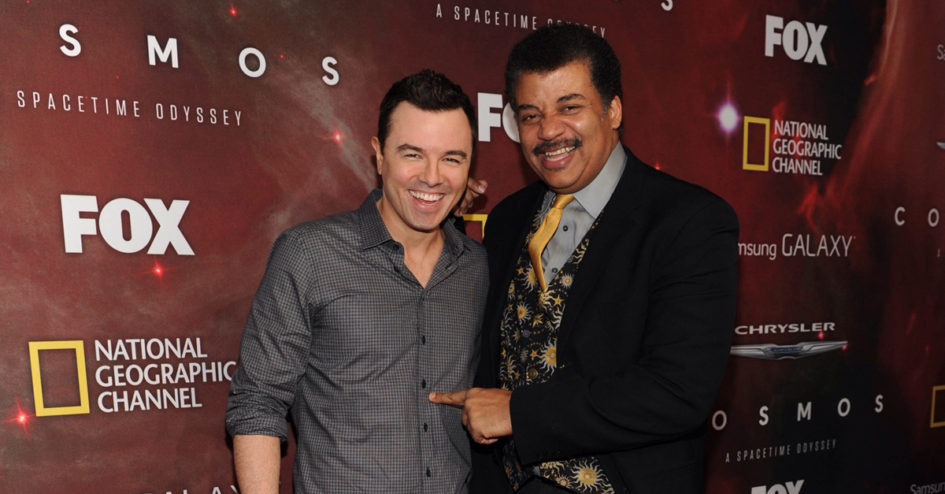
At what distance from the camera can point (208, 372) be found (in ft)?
6.81

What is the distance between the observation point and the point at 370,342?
149 centimetres

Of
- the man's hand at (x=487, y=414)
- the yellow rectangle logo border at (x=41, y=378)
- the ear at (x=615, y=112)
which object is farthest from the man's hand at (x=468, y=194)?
the yellow rectangle logo border at (x=41, y=378)

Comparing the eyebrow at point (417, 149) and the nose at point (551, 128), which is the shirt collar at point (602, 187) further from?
the eyebrow at point (417, 149)

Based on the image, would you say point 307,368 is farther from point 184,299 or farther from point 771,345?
point 771,345

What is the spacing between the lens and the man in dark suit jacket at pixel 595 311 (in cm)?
140

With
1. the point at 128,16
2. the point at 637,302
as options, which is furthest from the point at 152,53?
the point at 637,302

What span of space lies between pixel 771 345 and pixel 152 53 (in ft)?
9.33

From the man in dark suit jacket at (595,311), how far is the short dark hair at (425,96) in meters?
0.21

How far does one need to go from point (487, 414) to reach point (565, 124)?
750mm

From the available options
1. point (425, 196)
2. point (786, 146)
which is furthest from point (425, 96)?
point (786, 146)

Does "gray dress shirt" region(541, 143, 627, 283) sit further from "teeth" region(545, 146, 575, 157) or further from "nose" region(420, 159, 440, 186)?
"nose" region(420, 159, 440, 186)

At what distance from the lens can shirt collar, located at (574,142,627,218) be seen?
1644 mm

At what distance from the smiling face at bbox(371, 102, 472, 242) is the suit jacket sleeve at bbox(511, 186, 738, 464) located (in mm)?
388

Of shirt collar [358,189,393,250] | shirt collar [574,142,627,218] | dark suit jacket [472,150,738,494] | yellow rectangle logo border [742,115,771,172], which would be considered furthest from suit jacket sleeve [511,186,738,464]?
yellow rectangle logo border [742,115,771,172]
